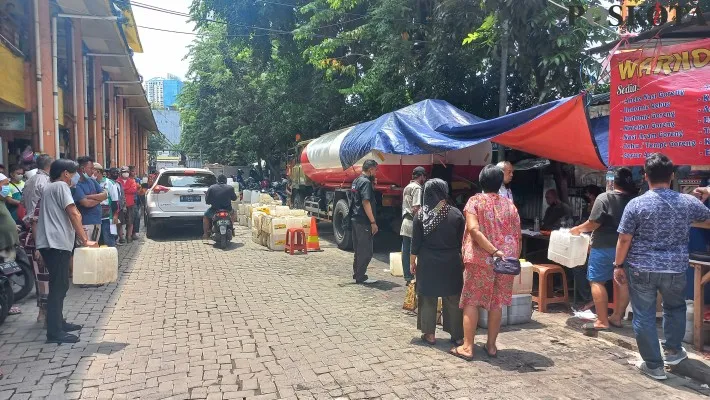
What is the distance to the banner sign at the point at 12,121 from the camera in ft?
33.4

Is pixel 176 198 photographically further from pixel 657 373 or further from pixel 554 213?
pixel 657 373

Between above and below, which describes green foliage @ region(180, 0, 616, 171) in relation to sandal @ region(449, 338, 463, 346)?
above

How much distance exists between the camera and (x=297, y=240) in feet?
35.2

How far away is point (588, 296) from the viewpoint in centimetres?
639

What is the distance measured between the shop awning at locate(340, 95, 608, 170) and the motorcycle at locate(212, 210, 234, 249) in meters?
3.34

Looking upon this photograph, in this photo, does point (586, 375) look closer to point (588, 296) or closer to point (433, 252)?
point (433, 252)

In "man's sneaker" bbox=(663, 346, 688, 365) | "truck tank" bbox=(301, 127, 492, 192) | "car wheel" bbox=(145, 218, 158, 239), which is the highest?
"truck tank" bbox=(301, 127, 492, 192)

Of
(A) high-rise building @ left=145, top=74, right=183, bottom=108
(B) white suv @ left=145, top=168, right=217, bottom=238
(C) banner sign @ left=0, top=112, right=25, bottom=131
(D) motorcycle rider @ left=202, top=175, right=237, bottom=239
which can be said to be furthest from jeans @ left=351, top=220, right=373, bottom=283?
(A) high-rise building @ left=145, top=74, right=183, bottom=108

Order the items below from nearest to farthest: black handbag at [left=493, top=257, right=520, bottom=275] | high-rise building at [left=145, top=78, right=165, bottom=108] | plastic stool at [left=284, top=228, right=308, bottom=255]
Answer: black handbag at [left=493, top=257, right=520, bottom=275]
plastic stool at [left=284, top=228, right=308, bottom=255]
high-rise building at [left=145, top=78, right=165, bottom=108]

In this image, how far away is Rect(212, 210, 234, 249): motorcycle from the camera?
11188 mm

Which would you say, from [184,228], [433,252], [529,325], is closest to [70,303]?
[433,252]

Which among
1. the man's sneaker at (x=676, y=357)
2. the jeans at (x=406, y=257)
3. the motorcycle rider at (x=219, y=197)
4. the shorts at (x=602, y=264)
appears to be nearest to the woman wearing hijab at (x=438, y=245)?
the shorts at (x=602, y=264)

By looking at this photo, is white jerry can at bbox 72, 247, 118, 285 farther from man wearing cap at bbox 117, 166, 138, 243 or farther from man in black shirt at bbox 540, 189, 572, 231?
man wearing cap at bbox 117, 166, 138, 243

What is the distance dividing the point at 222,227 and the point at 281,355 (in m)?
6.83
